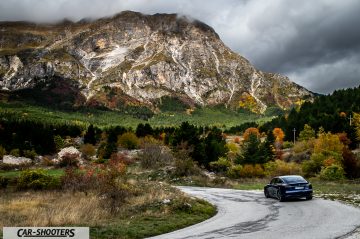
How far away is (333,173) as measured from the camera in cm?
5341

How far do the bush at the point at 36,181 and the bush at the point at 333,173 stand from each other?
33800mm

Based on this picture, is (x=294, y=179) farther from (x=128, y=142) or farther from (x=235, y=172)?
(x=128, y=142)

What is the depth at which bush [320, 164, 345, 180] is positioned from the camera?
174 ft

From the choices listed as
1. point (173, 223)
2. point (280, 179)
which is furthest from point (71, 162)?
point (173, 223)

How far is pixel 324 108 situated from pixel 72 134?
90.0 m

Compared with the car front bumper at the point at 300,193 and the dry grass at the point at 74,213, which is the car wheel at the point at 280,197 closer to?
the car front bumper at the point at 300,193

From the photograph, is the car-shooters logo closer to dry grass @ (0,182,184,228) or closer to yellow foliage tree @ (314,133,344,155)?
dry grass @ (0,182,184,228)

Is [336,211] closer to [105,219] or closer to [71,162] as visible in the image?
[105,219]

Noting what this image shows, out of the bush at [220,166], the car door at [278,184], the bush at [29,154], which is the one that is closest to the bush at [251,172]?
the bush at [220,166]

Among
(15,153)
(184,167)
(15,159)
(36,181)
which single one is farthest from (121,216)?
(15,153)

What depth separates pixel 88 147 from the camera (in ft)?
362

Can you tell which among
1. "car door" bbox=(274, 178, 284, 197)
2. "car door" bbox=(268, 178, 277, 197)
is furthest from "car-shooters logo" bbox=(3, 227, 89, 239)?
"car door" bbox=(268, 178, 277, 197)

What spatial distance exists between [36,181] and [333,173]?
36.6 meters

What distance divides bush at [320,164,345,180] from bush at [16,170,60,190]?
33.8 metres
